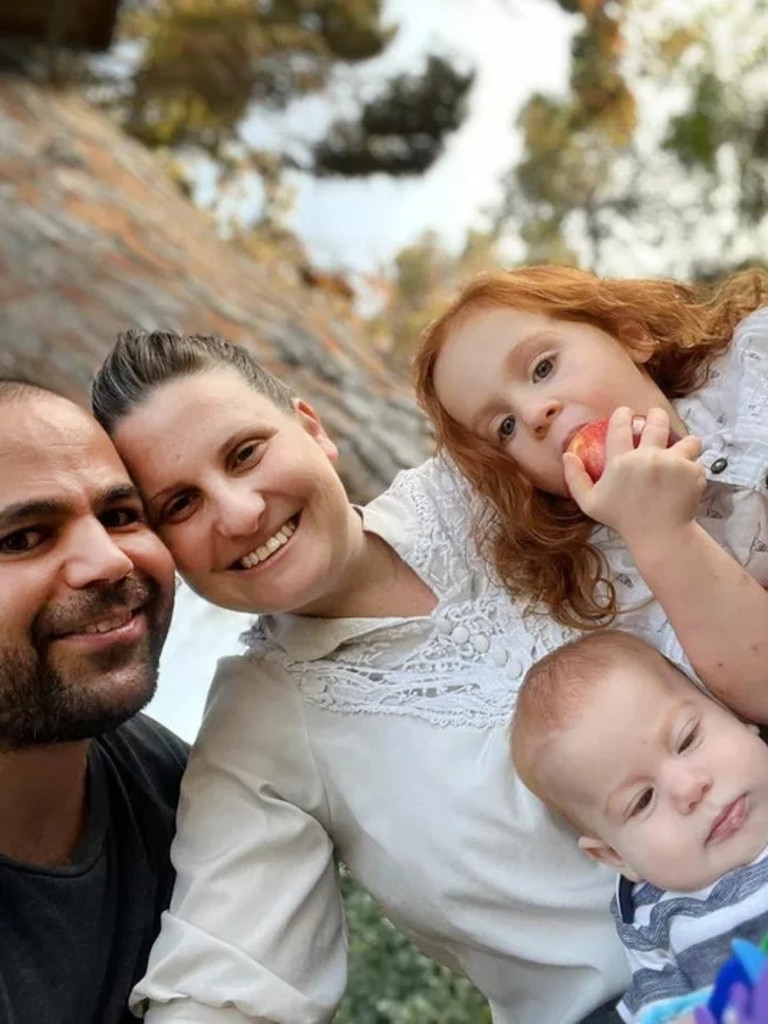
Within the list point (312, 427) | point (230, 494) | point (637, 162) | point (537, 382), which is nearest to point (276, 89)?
point (637, 162)

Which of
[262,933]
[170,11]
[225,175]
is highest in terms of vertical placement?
[262,933]

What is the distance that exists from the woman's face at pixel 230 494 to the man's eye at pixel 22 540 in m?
0.14

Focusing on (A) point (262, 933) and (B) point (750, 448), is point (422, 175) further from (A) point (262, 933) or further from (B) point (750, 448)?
(A) point (262, 933)

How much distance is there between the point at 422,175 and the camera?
4660 millimetres

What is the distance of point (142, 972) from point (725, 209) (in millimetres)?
3773

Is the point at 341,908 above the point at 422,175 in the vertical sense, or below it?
above

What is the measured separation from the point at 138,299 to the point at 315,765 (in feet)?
5.42

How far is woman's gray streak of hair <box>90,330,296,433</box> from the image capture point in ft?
4.49

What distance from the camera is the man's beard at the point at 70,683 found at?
122cm

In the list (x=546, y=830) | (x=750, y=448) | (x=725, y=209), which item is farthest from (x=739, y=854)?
(x=725, y=209)

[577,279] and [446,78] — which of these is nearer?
[577,279]

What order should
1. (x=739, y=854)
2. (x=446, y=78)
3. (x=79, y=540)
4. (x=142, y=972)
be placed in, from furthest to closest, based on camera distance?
1. (x=446, y=78)
2. (x=142, y=972)
3. (x=79, y=540)
4. (x=739, y=854)

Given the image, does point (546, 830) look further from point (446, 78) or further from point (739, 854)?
point (446, 78)

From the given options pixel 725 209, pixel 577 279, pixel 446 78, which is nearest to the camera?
pixel 577 279
